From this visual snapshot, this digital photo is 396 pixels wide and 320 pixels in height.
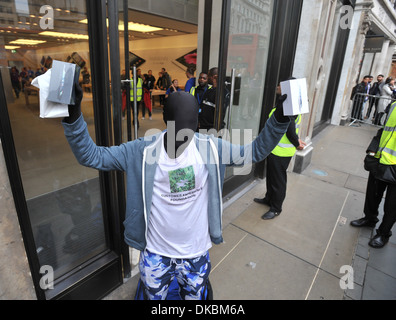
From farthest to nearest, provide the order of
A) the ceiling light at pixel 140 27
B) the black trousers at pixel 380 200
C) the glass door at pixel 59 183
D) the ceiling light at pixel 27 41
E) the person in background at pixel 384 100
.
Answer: the ceiling light at pixel 140 27 → the person in background at pixel 384 100 → the black trousers at pixel 380 200 → the ceiling light at pixel 27 41 → the glass door at pixel 59 183

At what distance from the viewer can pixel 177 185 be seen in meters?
1.52

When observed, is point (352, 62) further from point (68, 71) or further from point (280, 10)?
point (68, 71)

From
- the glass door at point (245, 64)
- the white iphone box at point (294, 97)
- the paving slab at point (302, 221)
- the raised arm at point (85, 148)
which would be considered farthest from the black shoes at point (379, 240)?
the raised arm at point (85, 148)

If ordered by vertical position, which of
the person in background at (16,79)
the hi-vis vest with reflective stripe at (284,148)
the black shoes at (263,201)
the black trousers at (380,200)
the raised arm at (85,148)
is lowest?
the black shoes at (263,201)

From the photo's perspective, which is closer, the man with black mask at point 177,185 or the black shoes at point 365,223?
the man with black mask at point 177,185

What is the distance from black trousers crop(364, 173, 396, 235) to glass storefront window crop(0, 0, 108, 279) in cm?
320

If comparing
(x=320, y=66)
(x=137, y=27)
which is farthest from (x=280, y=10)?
(x=137, y=27)

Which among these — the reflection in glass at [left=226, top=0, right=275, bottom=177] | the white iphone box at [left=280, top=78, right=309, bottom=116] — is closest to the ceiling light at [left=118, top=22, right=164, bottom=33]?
the reflection in glass at [left=226, top=0, right=275, bottom=177]

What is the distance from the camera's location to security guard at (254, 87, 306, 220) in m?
3.45

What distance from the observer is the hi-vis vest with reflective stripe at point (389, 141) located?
9.50ft

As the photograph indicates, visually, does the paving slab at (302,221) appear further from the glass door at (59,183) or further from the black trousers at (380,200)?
the glass door at (59,183)

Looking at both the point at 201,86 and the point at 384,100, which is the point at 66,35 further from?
the point at 384,100

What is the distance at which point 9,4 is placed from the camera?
1.76m

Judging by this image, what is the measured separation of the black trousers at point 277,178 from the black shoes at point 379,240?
1.17 metres
